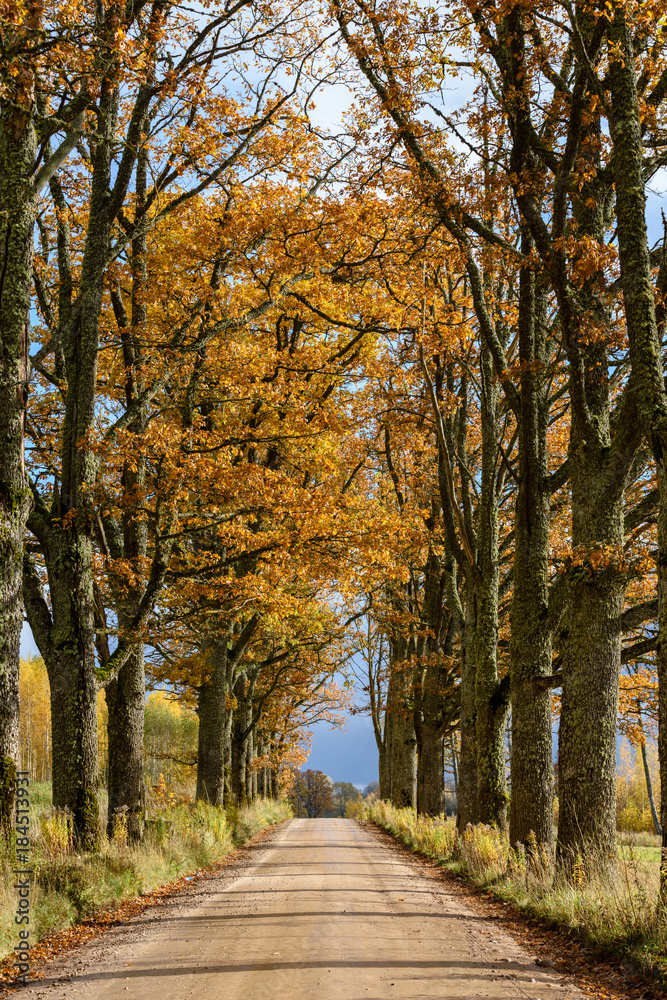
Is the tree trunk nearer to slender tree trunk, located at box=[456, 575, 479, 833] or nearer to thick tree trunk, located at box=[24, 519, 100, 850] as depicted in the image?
slender tree trunk, located at box=[456, 575, 479, 833]

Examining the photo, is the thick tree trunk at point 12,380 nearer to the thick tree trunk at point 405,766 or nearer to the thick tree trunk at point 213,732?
the thick tree trunk at point 213,732

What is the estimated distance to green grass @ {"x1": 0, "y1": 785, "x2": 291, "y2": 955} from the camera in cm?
650

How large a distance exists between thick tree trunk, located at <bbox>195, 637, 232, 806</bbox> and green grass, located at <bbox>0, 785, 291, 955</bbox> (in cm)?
402

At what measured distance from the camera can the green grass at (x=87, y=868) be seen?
6.50 metres

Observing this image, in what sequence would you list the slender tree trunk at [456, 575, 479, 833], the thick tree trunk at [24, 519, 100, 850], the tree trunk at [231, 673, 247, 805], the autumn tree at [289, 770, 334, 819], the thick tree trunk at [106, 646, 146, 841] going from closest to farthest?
the thick tree trunk at [24, 519, 100, 850] → the thick tree trunk at [106, 646, 146, 841] → the slender tree trunk at [456, 575, 479, 833] → the tree trunk at [231, 673, 247, 805] → the autumn tree at [289, 770, 334, 819]

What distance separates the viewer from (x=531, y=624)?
9.95 meters

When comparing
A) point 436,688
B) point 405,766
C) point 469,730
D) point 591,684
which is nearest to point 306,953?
point 591,684

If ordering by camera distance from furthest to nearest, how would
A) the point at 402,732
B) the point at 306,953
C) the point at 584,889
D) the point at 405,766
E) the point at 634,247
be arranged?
the point at 405,766
the point at 402,732
the point at 634,247
the point at 584,889
the point at 306,953

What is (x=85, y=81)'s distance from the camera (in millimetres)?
9508

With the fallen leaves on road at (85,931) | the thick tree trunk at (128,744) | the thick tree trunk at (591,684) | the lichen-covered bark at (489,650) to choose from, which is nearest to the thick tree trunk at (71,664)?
the fallen leaves on road at (85,931)

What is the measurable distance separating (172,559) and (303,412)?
4353mm

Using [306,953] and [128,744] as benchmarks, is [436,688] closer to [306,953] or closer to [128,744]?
[128,744]

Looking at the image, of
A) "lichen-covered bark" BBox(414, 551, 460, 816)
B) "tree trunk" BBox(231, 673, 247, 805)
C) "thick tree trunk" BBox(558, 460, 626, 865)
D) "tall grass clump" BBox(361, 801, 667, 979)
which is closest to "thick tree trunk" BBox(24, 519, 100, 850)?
"tall grass clump" BBox(361, 801, 667, 979)

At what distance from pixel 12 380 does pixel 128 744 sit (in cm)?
638
